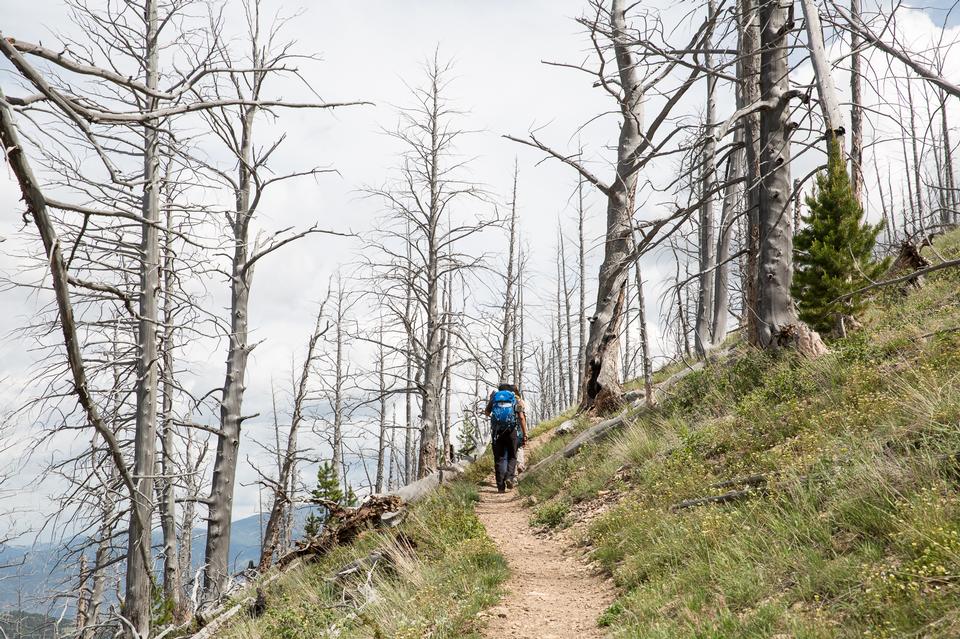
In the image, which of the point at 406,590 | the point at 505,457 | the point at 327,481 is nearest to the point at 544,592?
the point at 406,590

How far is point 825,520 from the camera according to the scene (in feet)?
13.2

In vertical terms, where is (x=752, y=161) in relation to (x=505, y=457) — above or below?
above

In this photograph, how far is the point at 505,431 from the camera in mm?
10469

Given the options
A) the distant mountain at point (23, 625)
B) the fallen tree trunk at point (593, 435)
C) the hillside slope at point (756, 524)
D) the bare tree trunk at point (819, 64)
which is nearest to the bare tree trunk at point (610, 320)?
the fallen tree trunk at point (593, 435)

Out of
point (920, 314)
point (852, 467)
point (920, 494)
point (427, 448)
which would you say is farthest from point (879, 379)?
point (427, 448)

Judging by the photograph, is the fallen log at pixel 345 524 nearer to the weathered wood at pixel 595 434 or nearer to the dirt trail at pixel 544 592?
the dirt trail at pixel 544 592

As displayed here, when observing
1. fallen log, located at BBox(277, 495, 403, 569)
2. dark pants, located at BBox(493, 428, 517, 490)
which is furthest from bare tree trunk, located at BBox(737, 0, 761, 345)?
fallen log, located at BBox(277, 495, 403, 569)

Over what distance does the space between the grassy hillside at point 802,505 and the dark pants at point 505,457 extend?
7.90ft

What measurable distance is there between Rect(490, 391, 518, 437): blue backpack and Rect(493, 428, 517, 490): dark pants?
142mm

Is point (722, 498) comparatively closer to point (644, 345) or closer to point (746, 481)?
point (746, 481)

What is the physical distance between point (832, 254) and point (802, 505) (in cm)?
695

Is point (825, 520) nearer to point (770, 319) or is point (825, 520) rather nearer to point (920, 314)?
point (770, 319)

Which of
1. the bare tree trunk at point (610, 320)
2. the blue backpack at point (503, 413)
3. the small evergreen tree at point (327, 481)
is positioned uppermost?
the bare tree trunk at point (610, 320)

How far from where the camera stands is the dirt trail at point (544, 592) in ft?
15.1
